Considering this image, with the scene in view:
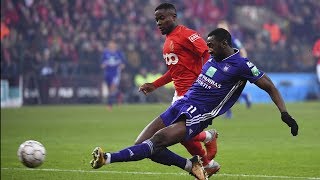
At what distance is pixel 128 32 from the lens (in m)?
37.3

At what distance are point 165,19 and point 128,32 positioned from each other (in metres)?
27.1

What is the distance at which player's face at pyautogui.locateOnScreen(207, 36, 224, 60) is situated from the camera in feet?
30.9

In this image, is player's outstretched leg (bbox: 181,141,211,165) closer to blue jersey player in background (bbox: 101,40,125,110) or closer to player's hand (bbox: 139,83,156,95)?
player's hand (bbox: 139,83,156,95)

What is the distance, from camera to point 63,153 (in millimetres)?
14242

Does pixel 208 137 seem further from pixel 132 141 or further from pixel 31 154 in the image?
pixel 132 141

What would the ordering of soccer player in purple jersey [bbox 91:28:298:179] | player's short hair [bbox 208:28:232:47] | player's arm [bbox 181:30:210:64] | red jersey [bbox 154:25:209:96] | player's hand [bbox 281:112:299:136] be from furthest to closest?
red jersey [bbox 154:25:209:96], player's arm [bbox 181:30:210:64], player's short hair [bbox 208:28:232:47], soccer player in purple jersey [bbox 91:28:298:179], player's hand [bbox 281:112:299:136]

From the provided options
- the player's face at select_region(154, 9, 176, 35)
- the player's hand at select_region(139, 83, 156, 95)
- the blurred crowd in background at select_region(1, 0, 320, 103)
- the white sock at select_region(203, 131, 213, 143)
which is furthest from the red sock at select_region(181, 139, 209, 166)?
the blurred crowd in background at select_region(1, 0, 320, 103)


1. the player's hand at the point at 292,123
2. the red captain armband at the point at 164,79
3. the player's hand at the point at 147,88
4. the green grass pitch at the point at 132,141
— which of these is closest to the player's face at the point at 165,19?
the red captain armband at the point at 164,79

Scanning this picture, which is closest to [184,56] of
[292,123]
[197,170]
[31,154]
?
[197,170]

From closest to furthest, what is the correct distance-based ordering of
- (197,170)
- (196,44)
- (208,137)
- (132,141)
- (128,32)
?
1. (197,170)
2. (196,44)
3. (208,137)
4. (132,141)
5. (128,32)

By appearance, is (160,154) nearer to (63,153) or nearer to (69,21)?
(63,153)

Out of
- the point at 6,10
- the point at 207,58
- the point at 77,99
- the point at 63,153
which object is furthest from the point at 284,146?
the point at 6,10

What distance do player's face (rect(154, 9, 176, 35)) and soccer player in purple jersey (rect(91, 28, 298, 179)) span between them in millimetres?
1002

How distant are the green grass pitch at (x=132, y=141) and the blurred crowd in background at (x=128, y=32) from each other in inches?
248
